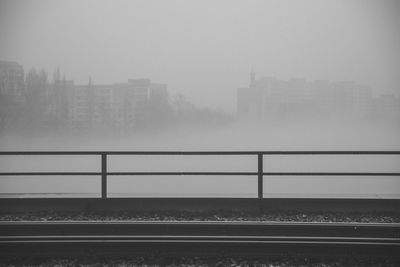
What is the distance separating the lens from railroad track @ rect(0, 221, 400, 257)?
401 centimetres

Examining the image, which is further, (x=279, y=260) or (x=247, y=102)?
(x=247, y=102)

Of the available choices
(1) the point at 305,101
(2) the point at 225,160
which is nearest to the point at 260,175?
(2) the point at 225,160

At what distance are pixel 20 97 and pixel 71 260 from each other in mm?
3745

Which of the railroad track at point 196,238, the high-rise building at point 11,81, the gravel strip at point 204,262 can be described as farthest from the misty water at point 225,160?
the gravel strip at point 204,262

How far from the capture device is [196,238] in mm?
4215

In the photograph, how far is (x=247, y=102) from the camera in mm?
6602

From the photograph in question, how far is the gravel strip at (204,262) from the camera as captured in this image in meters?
3.79

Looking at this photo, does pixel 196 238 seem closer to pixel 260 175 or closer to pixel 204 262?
pixel 204 262

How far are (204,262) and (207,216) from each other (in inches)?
56.7

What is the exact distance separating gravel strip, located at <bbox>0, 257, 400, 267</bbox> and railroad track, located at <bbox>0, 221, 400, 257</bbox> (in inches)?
4.1

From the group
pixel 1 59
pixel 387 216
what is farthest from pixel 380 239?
pixel 1 59

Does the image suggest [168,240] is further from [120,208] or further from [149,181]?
[149,181]

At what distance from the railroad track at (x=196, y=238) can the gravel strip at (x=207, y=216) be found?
64 centimetres

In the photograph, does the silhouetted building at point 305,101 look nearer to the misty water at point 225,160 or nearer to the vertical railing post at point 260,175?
the misty water at point 225,160
